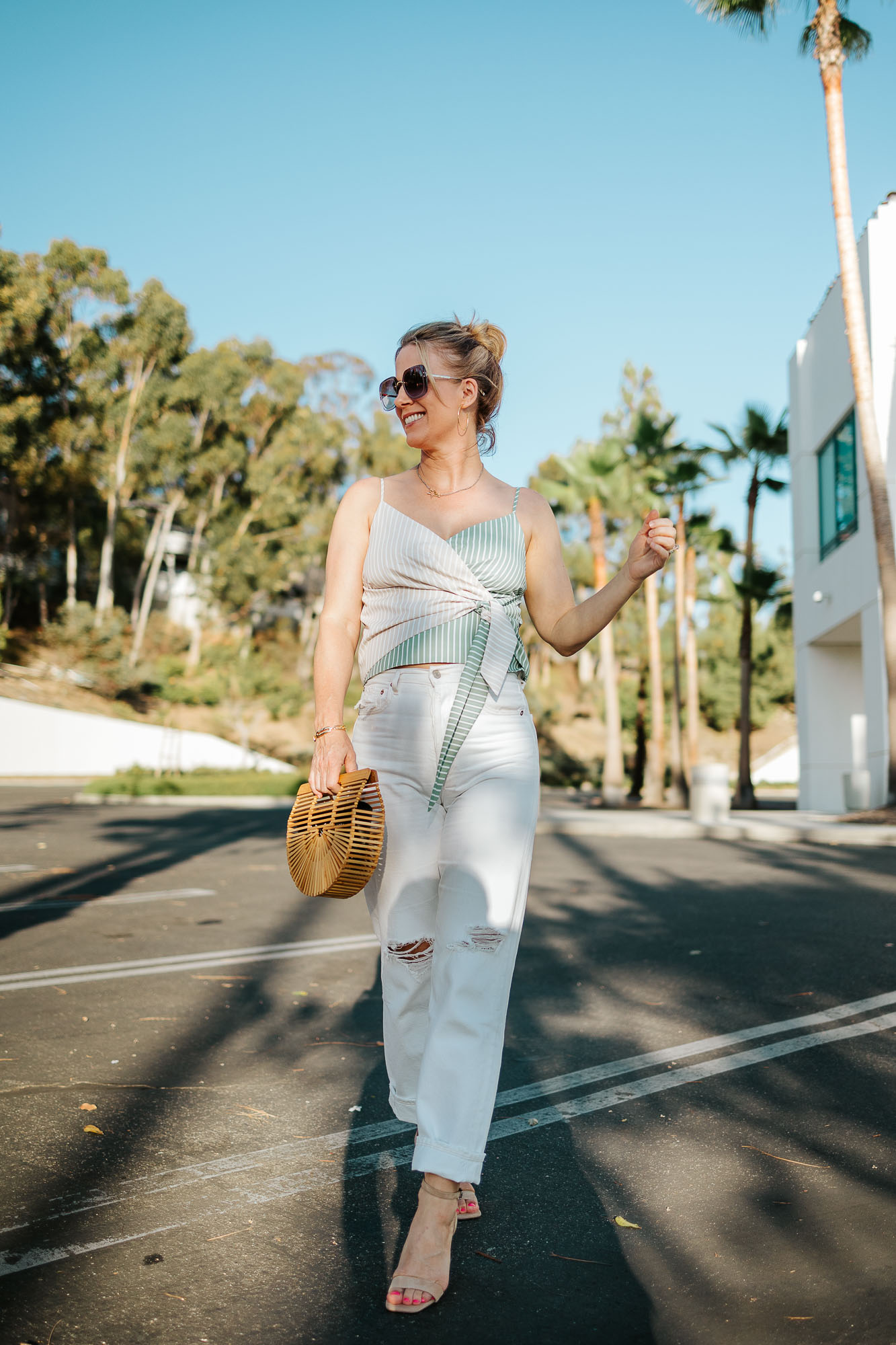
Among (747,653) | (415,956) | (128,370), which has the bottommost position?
(415,956)

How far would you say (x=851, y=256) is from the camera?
1636 centimetres

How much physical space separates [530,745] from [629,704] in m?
45.9

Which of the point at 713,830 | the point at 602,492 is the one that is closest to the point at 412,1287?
the point at 713,830

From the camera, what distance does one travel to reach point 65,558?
4275 cm

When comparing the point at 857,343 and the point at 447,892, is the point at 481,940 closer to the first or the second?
the point at 447,892

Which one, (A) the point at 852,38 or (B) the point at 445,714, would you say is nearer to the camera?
(B) the point at 445,714

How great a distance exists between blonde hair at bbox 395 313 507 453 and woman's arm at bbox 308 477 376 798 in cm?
34

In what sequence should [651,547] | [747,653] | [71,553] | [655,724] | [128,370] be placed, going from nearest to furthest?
[651,547] → [655,724] → [747,653] → [71,553] → [128,370]

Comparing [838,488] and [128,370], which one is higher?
[128,370]

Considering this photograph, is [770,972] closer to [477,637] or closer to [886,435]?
[477,637]

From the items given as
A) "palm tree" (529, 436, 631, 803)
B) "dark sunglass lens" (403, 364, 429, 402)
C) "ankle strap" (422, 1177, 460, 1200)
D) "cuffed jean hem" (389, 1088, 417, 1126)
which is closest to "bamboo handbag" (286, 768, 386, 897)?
"cuffed jean hem" (389, 1088, 417, 1126)

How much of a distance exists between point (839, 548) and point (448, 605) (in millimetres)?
18655

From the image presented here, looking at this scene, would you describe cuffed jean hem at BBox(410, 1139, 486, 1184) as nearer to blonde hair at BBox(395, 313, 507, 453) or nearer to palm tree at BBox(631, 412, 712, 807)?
blonde hair at BBox(395, 313, 507, 453)

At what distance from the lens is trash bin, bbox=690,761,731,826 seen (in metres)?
15.6
